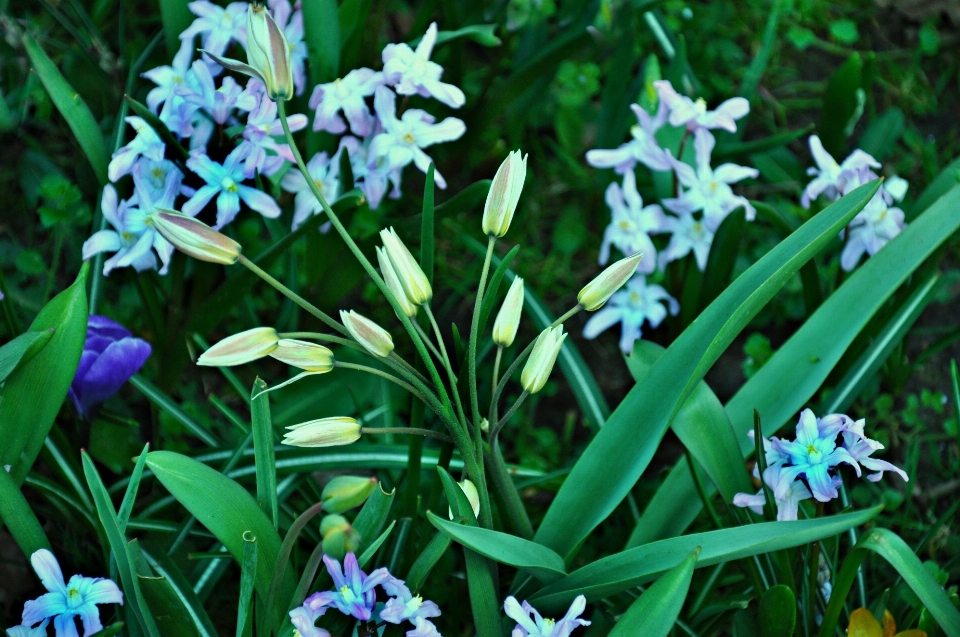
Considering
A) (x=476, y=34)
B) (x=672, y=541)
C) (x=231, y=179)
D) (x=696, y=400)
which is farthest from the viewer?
(x=476, y=34)

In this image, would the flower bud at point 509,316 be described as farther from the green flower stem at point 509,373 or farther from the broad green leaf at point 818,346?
the broad green leaf at point 818,346

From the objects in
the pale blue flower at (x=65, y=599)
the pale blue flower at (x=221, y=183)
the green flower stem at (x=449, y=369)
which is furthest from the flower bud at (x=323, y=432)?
the pale blue flower at (x=221, y=183)

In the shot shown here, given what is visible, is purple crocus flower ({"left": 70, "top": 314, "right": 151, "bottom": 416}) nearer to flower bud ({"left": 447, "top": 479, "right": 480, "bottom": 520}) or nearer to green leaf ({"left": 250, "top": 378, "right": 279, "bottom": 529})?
green leaf ({"left": 250, "top": 378, "right": 279, "bottom": 529})

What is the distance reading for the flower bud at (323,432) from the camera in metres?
0.94

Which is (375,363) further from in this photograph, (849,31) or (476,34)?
(849,31)

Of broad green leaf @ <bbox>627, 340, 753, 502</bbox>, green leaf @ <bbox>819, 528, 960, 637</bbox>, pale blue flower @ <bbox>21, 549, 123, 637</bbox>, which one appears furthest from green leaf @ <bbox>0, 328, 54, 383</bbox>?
green leaf @ <bbox>819, 528, 960, 637</bbox>

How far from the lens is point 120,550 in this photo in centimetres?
102

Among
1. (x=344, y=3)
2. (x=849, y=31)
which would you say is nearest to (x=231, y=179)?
(x=344, y=3)

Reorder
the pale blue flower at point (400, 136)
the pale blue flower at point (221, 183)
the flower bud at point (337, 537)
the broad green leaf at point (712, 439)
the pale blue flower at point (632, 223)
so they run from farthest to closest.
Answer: the pale blue flower at point (632, 223) → the pale blue flower at point (400, 136) → the pale blue flower at point (221, 183) → the broad green leaf at point (712, 439) → the flower bud at point (337, 537)

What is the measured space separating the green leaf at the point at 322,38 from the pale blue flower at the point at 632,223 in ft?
1.86

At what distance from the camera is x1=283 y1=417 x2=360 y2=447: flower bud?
935 millimetres

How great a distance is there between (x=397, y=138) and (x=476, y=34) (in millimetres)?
278

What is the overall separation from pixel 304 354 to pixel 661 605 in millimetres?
488

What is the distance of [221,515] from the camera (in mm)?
1047
